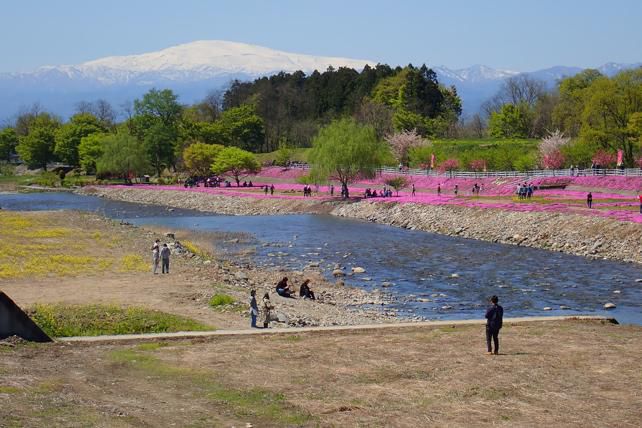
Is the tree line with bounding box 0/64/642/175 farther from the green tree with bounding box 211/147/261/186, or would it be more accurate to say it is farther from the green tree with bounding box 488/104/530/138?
the green tree with bounding box 211/147/261/186

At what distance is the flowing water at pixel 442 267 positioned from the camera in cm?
3569

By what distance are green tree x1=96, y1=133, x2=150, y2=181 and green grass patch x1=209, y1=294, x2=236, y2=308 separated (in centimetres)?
10845

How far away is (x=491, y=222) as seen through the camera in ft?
210

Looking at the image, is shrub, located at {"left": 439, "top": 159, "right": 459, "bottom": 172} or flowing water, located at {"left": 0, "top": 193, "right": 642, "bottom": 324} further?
shrub, located at {"left": 439, "top": 159, "right": 459, "bottom": 172}

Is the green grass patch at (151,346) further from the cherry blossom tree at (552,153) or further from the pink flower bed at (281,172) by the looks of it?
the pink flower bed at (281,172)

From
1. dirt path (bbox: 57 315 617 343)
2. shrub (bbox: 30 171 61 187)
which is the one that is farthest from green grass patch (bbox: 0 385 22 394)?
shrub (bbox: 30 171 61 187)

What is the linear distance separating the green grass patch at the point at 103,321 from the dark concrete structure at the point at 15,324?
1739mm

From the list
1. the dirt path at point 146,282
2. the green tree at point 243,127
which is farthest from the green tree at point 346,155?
the green tree at point 243,127

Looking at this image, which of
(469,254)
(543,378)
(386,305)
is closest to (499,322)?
(543,378)

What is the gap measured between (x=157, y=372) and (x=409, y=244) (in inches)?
1572

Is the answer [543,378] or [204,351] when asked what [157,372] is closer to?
[204,351]

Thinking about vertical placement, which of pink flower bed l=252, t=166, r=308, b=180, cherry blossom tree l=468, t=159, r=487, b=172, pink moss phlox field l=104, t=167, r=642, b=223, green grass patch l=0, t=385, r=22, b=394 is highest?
cherry blossom tree l=468, t=159, r=487, b=172

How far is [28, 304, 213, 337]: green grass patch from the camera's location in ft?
83.2

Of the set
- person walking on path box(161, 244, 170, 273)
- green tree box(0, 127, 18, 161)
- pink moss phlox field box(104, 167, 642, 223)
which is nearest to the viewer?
person walking on path box(161, 244, 170, 273)
